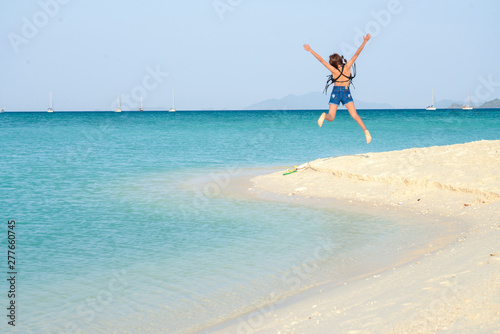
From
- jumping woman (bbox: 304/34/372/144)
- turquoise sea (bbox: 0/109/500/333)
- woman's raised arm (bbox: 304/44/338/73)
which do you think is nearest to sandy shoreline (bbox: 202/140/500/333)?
turquoise sea (bbox: 0/109/500/333)

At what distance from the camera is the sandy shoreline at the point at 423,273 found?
495 cm

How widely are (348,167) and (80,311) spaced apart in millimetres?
12048

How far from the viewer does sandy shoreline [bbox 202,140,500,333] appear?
495 centimetres

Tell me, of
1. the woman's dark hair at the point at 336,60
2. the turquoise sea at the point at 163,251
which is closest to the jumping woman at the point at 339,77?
the woman's dark hair at the point at 336,60

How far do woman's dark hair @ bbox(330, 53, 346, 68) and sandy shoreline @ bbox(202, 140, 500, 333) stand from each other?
12.1ft

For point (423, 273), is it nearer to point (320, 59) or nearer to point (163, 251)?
point (163, 251)

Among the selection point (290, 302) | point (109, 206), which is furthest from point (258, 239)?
point (109, 206)

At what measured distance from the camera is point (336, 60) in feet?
40.0

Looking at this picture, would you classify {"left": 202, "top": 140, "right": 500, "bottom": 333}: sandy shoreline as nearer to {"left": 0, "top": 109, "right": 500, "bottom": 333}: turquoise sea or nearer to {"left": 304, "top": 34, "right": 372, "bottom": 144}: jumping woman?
{"left": 0, "top": 109, "right": 500, "bottom": 333}: turquoise sea

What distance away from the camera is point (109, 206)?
1426 centimetres

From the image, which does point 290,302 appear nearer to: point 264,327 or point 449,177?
point 264,327

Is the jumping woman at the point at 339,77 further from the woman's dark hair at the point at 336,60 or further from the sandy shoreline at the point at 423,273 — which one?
the sandy shoreline at the point at 423,273

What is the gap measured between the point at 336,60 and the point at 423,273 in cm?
666

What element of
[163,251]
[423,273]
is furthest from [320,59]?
[423,273]
